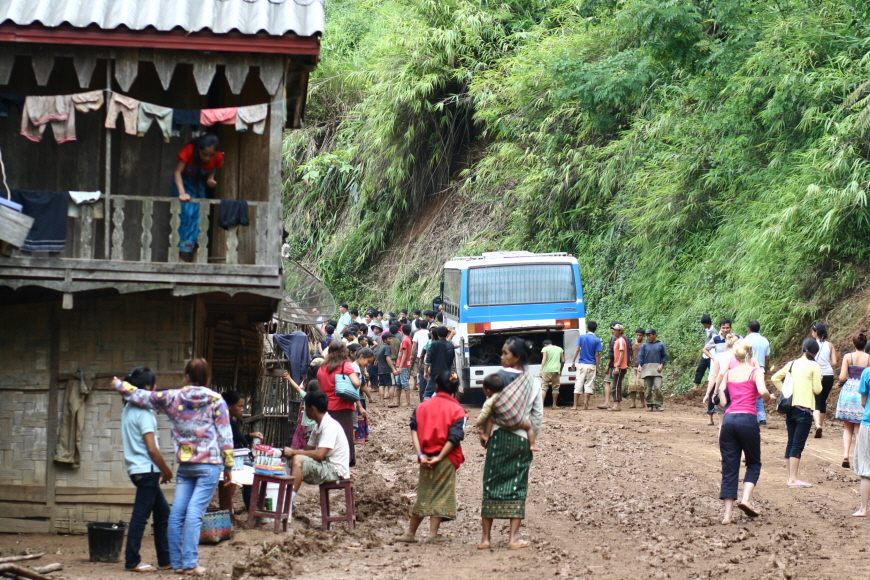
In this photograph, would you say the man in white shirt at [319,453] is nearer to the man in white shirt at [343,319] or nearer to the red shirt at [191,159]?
the red shirt at [191,159]

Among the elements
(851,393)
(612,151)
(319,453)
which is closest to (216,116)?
(319,453)

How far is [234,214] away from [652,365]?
39.7 ft

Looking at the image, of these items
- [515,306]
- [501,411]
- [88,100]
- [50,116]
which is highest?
[88,100]

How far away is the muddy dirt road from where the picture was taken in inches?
340

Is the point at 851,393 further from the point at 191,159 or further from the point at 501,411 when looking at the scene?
the point at 191,159

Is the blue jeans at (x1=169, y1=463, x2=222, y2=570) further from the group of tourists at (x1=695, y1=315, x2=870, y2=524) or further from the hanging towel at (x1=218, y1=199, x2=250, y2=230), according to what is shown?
the group of tourists at (x1=695, y1=315, x2=870, y2=524)

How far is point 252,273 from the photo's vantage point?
997cm

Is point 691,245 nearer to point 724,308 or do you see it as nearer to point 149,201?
point 724,308

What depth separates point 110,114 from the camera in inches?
382

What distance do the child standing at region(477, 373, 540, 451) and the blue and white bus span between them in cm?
1177

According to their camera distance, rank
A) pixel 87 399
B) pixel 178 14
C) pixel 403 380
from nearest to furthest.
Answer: pixel 178 14, pixel 87 399, pixel 403 380

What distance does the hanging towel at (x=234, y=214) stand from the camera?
1002 cm

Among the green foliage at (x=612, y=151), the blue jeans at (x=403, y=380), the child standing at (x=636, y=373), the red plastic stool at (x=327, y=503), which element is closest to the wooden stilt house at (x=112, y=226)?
the red plastic stool at (x=327, y=503)

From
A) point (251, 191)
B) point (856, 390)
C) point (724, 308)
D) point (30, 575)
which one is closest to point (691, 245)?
point (724, 308)
